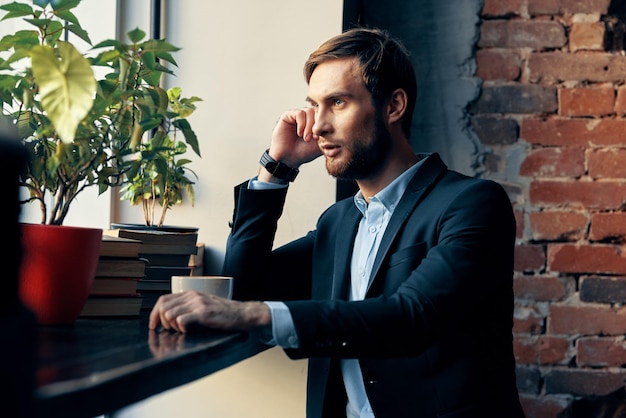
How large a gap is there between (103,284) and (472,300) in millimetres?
698

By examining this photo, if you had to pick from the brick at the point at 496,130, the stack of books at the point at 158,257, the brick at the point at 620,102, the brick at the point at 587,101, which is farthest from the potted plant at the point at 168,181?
the brick at the point at 620,102

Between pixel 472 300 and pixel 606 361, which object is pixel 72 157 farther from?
pixel 606 361

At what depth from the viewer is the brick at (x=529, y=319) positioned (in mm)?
2223

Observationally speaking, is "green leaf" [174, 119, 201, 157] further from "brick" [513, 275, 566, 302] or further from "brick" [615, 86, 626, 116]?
"brick" [615, 86, 626, 116]

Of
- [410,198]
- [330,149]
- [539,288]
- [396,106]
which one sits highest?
[396,106]

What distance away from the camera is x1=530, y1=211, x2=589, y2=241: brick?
2221 millimetres

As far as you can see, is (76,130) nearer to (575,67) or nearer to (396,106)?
(396,106)

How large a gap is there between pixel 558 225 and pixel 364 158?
2.32 feet

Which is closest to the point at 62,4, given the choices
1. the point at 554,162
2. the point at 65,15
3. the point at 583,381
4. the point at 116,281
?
the point at 65,15

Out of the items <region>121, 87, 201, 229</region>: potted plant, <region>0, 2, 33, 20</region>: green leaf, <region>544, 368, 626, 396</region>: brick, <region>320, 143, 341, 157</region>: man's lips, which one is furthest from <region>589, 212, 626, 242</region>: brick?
<region>0, 2, 33, 20</region>: green leaf

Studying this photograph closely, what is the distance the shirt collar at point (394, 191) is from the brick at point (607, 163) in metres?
0.65

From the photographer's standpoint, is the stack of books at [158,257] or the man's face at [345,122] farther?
the man's face at [345,122]

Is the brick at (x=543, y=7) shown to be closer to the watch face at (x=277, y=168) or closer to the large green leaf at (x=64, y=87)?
the watch face at (x=277, y=168)

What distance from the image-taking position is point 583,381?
2203 millimetres
